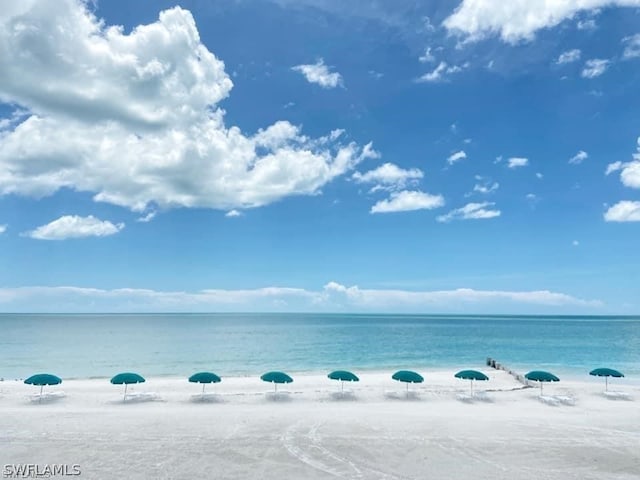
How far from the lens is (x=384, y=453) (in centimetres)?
1513

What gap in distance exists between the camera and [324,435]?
56.3 feet

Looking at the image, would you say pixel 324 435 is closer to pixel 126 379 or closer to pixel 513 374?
pixel 126 379

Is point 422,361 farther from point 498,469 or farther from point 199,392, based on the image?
point 498,469

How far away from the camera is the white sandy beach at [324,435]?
13.8 metres

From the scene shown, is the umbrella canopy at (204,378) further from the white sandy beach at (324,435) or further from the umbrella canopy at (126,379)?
the umbrella canopy at (126,379)

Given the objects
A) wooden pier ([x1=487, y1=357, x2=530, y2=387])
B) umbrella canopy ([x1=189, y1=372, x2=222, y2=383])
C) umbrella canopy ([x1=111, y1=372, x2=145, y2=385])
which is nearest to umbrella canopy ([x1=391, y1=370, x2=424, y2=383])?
umbrella canopy ([x1=189, y1=372, x2=222, y2=383])

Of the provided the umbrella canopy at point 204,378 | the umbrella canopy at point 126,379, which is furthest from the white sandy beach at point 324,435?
the umbrella canopy at point 204,378

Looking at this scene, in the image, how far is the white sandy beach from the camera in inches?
542

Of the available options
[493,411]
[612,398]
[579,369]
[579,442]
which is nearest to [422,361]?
[579,369]

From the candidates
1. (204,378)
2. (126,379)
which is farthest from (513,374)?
(126,379)

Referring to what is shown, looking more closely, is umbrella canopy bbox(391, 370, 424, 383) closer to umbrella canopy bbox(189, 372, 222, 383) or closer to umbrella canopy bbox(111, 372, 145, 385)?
umbrella canopy bbox(189, 372, 222, 383)

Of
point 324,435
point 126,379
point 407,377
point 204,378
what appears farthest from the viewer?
point 407,377

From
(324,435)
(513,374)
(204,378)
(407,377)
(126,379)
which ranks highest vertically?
(407,377)

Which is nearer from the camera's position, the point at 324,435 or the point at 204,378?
the point at 324,435
